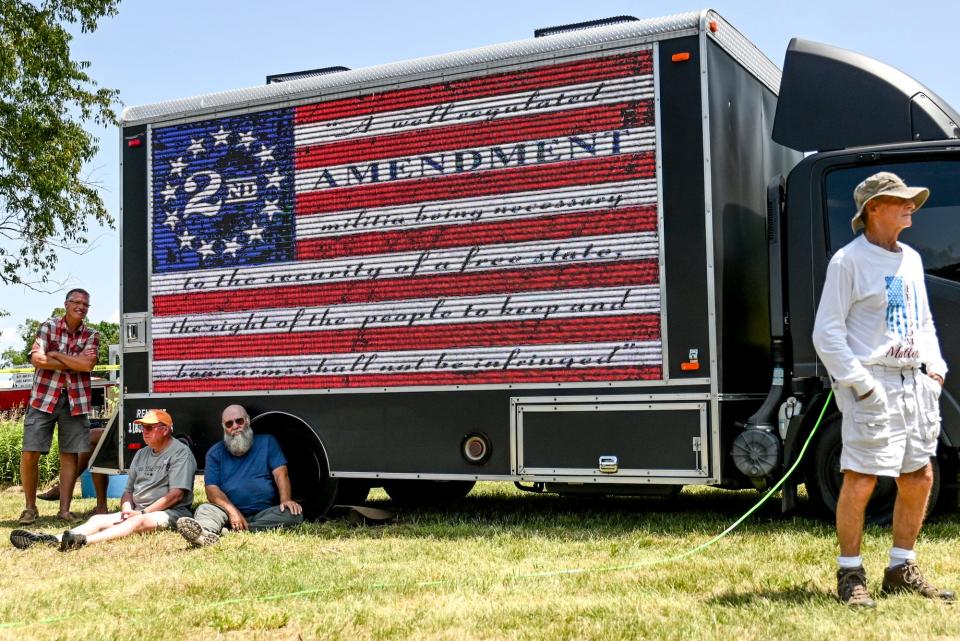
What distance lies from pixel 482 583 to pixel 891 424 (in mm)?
1998

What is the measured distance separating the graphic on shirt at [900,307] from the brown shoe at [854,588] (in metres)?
0.99

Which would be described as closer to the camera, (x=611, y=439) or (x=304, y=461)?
(x=611, y=439)

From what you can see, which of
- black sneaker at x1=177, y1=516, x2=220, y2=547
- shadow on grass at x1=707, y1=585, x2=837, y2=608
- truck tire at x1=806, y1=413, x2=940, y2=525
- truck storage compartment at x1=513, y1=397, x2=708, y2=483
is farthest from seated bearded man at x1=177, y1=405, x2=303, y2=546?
shadow on grass at x1=707, y1=585, x2=837, y2=608

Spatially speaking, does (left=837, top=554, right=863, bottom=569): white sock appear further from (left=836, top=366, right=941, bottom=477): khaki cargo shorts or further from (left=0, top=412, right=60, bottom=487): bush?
(left=0, top=412, right=60, bottom=487): bush

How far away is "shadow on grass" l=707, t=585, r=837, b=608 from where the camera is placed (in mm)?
4363

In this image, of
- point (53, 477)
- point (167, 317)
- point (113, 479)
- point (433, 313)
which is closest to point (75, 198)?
point (53, 477)

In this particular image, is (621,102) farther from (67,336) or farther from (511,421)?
(67,336)

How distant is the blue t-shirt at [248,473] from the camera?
7.43m

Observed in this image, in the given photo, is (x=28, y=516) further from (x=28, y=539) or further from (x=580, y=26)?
(x=580, y=26)

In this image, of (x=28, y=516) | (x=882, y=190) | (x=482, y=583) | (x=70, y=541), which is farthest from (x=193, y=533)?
(x=882, y=190)

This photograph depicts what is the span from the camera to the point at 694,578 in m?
4.93

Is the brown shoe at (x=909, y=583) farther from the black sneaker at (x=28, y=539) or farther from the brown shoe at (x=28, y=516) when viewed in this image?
the brown shoe at (x=28, y=516)

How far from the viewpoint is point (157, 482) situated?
747 centimetres

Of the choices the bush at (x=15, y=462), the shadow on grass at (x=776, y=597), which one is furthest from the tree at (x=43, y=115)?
the shadow on grass at (x=776, y=597)
